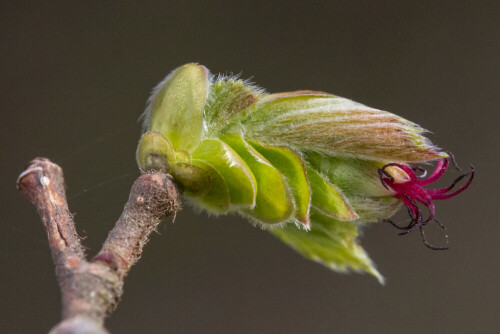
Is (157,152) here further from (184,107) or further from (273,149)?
(273,149)

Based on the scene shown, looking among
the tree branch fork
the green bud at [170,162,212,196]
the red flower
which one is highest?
the red flower

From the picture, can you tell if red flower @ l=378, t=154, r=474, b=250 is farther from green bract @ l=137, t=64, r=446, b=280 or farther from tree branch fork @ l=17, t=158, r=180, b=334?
tree branch fork @ l=17, t=158, r=180, b=334

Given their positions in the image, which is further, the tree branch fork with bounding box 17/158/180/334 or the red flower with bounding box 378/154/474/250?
the red flower with bounding box 378/154/474/250

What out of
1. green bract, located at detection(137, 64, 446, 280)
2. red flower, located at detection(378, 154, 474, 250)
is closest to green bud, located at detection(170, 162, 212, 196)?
green bract, located at detection(137, 64, 446, 280)

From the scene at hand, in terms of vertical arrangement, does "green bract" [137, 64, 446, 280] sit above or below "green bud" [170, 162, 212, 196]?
above

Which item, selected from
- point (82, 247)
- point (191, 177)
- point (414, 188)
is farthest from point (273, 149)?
point (82, 247)
